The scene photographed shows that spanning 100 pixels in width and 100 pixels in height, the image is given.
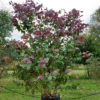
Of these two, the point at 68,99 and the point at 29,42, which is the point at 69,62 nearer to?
the point at 29,42

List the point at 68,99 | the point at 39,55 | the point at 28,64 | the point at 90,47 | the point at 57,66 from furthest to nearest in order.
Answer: the point at 90,47 → the point at 68,99 → the point at 57,66 → the point at 39,55 → the point at 28,64

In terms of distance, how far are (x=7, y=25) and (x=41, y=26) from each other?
748 cm

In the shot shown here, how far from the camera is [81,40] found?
2.97m

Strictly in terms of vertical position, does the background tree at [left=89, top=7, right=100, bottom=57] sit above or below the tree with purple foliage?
above

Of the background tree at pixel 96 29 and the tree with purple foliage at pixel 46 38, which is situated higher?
the background tree at pixel 96 29

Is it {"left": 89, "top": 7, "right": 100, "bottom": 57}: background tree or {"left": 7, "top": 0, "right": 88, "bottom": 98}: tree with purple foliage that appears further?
{"left": 89, "top": 7, "right": 100, "bottom": 57}: background tree

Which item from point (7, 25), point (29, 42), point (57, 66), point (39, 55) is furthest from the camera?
point (7, 25)

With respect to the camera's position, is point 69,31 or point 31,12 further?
point 69,31

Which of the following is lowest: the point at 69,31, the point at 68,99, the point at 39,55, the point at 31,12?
the point at 68,99

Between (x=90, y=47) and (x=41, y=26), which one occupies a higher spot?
(x=90, y=47)

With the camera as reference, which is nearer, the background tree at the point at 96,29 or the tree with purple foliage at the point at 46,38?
the tree with purple foliage at the point at 46,38

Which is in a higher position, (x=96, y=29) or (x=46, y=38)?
(x=96, y=29)

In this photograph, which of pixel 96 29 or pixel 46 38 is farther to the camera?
pixel 96 29

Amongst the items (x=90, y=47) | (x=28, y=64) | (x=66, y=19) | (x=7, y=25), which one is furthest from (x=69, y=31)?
(x=90, y=47)
